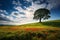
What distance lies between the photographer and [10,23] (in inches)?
171

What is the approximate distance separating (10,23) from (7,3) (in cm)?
64

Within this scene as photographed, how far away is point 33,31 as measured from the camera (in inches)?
165

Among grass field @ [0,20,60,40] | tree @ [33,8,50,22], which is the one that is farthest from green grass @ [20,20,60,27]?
tree @ [33,8,50,22]

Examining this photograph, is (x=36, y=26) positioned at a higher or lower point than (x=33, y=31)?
higher

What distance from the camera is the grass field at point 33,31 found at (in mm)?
4074

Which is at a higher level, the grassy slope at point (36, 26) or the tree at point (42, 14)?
the tree at point (42, 14)

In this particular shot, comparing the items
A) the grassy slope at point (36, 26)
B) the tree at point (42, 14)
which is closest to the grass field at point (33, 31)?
the grassy slope at point (36, 26)

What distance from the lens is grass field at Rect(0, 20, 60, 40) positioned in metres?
4.07

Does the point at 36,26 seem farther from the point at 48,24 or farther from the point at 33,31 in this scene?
the point at 48,24

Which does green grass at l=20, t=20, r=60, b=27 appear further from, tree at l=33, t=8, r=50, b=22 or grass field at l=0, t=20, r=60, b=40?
tree at l=33, t=8, r=50, b=22

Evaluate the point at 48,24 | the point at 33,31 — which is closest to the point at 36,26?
the point at 33,31

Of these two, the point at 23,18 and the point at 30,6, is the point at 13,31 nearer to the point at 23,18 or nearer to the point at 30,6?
the point at 23,18

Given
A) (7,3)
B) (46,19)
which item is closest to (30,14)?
(46,19)

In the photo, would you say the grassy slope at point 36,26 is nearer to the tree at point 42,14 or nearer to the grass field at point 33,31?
the grass field at point 33,31
